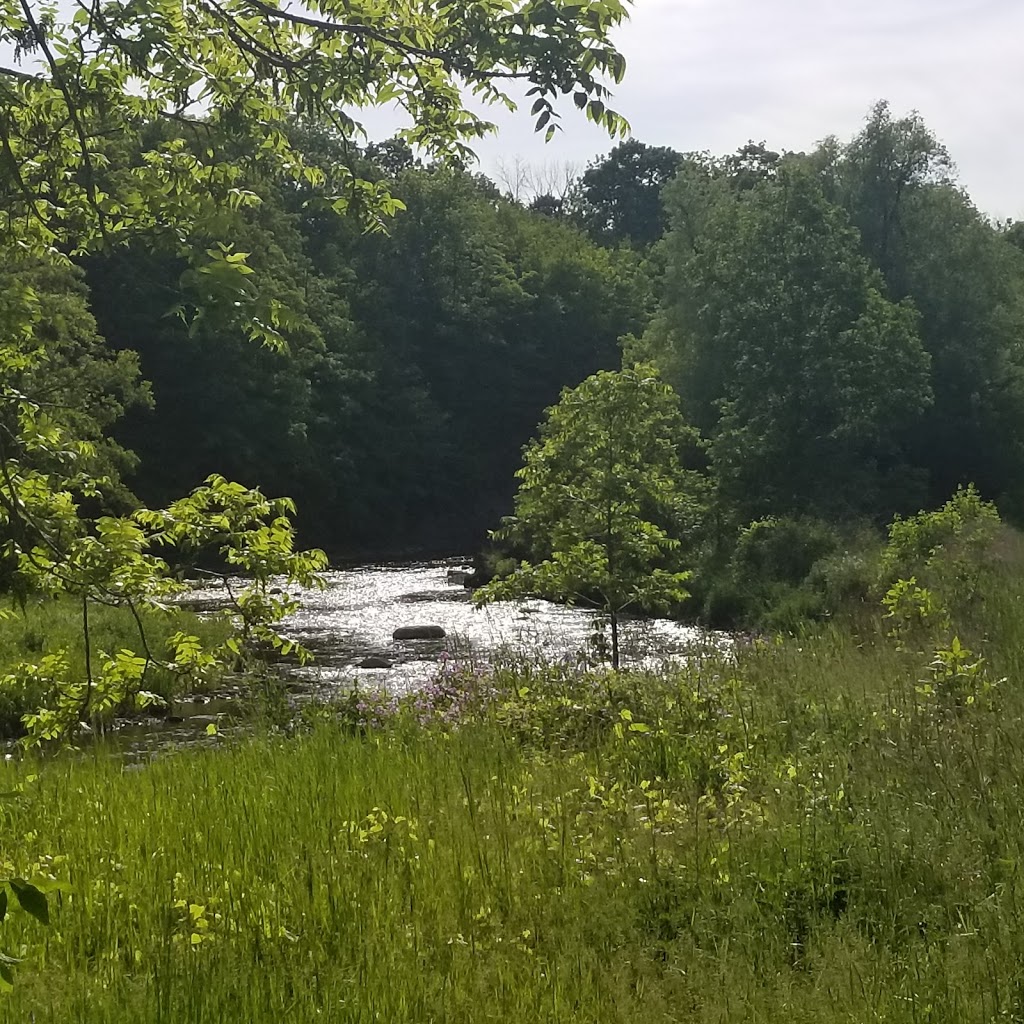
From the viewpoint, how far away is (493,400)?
56406mm

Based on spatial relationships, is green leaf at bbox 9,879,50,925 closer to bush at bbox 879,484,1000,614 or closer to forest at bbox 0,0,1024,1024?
forest at bbox 0,0,1024,1024

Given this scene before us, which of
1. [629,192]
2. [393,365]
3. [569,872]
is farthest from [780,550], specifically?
[629,192]

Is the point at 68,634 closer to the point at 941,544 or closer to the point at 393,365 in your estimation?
the point at 941,544

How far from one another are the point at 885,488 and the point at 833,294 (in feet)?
18.2

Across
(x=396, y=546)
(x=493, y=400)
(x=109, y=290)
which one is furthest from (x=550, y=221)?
(x=109, y=290)

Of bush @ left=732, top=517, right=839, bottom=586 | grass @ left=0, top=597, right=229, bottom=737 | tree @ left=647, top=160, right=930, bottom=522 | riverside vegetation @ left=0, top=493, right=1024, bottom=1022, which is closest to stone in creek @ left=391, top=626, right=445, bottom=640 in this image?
grass @ left=0, top=597, right=229, bottom=737

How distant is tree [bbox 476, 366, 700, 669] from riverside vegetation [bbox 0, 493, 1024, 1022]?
5771 millimetres

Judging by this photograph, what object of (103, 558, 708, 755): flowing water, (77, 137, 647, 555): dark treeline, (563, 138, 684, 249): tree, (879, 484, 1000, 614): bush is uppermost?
(563, 138, 684, 249): tree

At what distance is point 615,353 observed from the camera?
199 ft

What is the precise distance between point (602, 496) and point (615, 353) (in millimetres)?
47743

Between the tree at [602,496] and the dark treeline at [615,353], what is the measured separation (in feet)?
13.0

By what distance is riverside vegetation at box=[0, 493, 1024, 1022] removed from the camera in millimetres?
3754

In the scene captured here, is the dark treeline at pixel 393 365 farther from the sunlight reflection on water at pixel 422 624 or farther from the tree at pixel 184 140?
the tree at pixel 184 140

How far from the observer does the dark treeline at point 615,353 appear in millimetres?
28969
